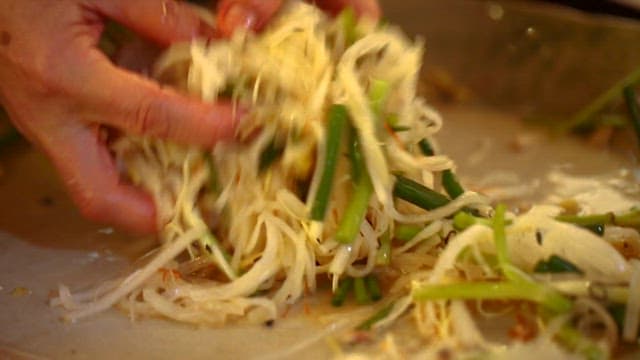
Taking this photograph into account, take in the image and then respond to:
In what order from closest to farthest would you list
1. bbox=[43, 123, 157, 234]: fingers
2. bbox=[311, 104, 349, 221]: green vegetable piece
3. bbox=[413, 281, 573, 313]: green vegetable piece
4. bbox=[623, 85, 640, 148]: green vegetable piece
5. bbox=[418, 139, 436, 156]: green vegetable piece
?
bbox=[413, 281, 573, 313]: green vegetable piece, bbox=[311, 104, 349, 221]: green vegetable piece, bbox=[43, 123, 157, 234]: fingers, bbox=[418, 139, 436, 156]: green vegetable piece, bbox=[623, 85, 640, 148]: green vegetable piece

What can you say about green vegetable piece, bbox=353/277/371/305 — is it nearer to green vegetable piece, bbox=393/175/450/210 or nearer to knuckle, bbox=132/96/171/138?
green vegetable piece, bbox=393/175/450/210

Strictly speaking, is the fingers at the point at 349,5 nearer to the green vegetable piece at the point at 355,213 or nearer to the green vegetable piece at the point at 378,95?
the green vegetable piece at the point at 378,95

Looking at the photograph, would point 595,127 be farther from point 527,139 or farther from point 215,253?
point 215,253

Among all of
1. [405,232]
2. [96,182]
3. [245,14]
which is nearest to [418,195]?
[405,232]

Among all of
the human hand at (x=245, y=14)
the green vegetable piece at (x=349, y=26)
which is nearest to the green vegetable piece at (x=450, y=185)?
the green vegetable piece at (x=349, y=26)

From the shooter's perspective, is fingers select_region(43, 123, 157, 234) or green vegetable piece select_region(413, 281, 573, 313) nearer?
green vegetable piece select_region(413, 281, 573, 313)

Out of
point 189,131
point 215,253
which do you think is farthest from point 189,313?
point 189,131

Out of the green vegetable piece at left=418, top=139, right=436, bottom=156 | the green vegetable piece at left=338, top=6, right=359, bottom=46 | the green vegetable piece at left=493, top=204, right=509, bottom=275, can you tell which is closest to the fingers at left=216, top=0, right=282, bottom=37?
the green vegetable piece at left=338, top=6, right=359, bottom=46
